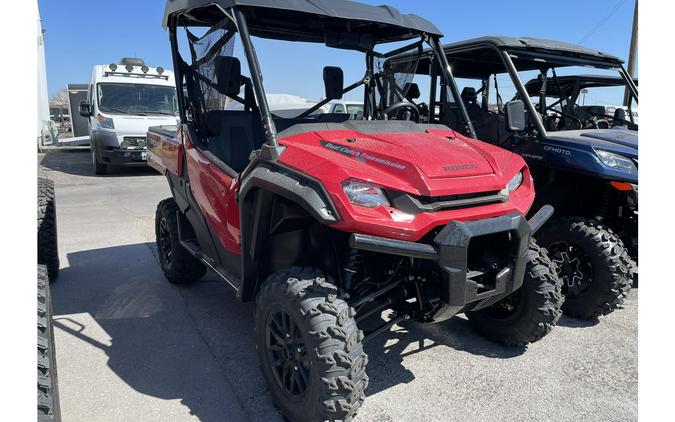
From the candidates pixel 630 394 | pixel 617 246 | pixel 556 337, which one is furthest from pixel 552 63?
pixel 630 394

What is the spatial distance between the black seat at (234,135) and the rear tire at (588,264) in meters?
2.44

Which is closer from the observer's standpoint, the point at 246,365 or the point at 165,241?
the point at 246,365

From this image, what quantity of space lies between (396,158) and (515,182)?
2.66 ft

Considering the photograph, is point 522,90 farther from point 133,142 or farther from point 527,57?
point 133,142

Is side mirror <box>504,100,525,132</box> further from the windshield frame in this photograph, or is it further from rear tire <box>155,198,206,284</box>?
rear tire <box>155,198,206,284</box>

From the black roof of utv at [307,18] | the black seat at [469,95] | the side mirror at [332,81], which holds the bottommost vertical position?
the black seat at [469,95]

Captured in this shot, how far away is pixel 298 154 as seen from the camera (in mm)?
2443

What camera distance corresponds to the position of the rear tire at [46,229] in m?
4.21

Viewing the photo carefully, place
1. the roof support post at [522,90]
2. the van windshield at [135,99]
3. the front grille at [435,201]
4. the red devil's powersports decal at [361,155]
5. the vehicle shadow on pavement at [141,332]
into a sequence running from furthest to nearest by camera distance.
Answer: the van windshield at [135,99]
the roof support post at [522,90]
the vehicle shadow on pavement at [141,332]
the red devil's powersports decal at [361,155]
the front grille at [435,201]

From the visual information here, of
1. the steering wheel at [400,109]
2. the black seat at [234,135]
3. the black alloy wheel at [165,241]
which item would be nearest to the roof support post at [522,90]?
the steering wheel at [400,109]

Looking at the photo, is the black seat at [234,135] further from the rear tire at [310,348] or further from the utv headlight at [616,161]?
the utv headlight at [616,161]

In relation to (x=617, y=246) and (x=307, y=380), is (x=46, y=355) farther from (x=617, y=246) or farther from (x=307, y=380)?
(x=617, y=246)

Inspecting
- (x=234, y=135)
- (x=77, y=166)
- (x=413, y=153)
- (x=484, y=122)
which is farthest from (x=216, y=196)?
(x=77, y=166)

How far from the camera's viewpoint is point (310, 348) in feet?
7.27
